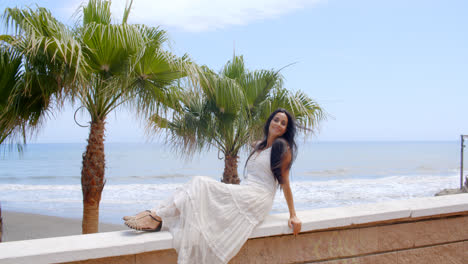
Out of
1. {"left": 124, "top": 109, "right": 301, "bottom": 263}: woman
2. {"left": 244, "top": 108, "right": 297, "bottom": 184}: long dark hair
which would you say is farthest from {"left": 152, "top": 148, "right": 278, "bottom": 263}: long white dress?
→ {"left": 244, "top": 108, "right": 297, "bottom": 184}: long dark hair

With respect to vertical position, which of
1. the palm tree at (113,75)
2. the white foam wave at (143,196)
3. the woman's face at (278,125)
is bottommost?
the white foam wave at (143,196)

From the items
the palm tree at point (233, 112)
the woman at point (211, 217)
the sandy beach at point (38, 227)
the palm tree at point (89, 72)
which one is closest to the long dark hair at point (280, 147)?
the woman at point (211, 217)

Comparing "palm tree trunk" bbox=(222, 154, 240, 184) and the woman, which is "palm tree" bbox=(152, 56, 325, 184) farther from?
the woman

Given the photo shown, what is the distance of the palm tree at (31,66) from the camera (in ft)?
13.9

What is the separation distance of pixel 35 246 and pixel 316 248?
1.73 meters

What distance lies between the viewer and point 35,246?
2.07 meters

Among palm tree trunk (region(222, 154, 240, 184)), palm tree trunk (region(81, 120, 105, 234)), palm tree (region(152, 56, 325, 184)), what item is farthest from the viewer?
palm tree trunk (region(222, 154, 240, 184))

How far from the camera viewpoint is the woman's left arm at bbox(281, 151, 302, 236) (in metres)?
2.49

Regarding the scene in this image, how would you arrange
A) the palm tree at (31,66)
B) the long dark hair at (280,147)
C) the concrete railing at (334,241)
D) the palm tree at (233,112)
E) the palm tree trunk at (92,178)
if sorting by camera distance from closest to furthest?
the concrete railing at (334,241) → the long dark hair at (280,147) → the palm tree at (31,66) → the palm tree trunk at (92,178) → the palm tree at (233,112)

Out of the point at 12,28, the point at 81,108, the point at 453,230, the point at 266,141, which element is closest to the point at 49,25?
the point at 12,28

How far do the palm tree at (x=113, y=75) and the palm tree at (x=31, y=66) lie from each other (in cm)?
26

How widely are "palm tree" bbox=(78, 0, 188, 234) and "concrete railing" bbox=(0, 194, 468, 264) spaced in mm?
2700

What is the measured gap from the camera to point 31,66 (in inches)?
173

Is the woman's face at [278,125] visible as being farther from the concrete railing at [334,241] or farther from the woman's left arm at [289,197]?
the concrete railing at [334,241]
